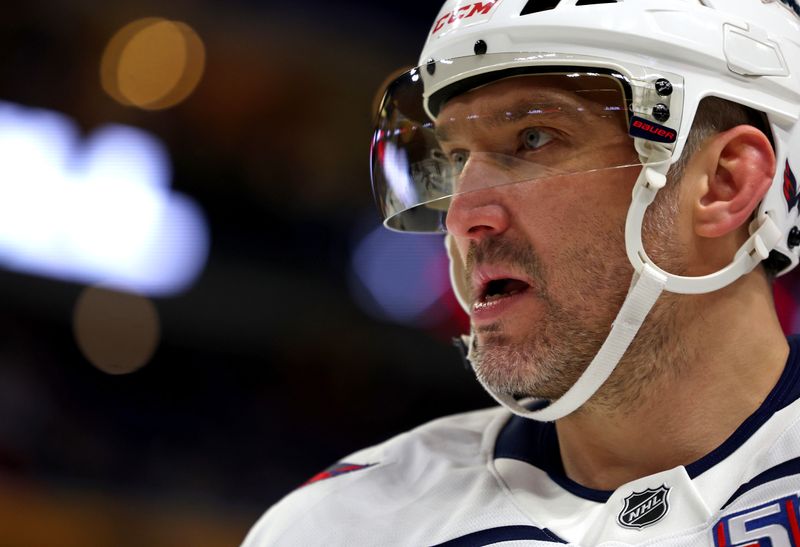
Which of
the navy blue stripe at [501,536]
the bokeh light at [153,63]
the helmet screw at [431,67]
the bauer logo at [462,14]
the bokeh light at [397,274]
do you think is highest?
the bokeh light at [153,63]

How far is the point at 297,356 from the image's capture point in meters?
4.78

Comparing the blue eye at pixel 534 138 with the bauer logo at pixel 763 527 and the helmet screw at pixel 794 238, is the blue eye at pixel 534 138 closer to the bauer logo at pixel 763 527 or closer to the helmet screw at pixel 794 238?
the helmet screw at pixel 794 238

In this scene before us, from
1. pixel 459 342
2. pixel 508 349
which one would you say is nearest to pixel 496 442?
pixel 459 342

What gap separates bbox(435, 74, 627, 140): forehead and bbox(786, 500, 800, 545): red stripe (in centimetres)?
60

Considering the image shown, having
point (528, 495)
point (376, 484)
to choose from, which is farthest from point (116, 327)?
point (528, 495)

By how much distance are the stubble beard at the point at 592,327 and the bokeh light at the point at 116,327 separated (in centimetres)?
365

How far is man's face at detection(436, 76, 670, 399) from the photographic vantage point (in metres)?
1.38

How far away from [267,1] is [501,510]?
13.5 feet

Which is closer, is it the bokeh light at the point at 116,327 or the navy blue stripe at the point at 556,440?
the navy blue stripe at the point at 556,440

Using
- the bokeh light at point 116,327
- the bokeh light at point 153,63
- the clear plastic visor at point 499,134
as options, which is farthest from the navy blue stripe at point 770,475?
the bokeh light at point 153,63

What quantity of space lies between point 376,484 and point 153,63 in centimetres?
397

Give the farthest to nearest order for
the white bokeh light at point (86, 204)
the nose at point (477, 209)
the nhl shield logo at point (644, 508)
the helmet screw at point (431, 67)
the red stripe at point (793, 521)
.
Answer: the white bokeh light at point (86, 204) → the helmet screw at point (431, 67) → the nose at point (477, 209) → the nhl shield logo at point (644, 508) → the red stripe at point (793, 521)

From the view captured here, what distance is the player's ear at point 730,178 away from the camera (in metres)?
1.38

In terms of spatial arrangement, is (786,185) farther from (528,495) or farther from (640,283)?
(528,495)
